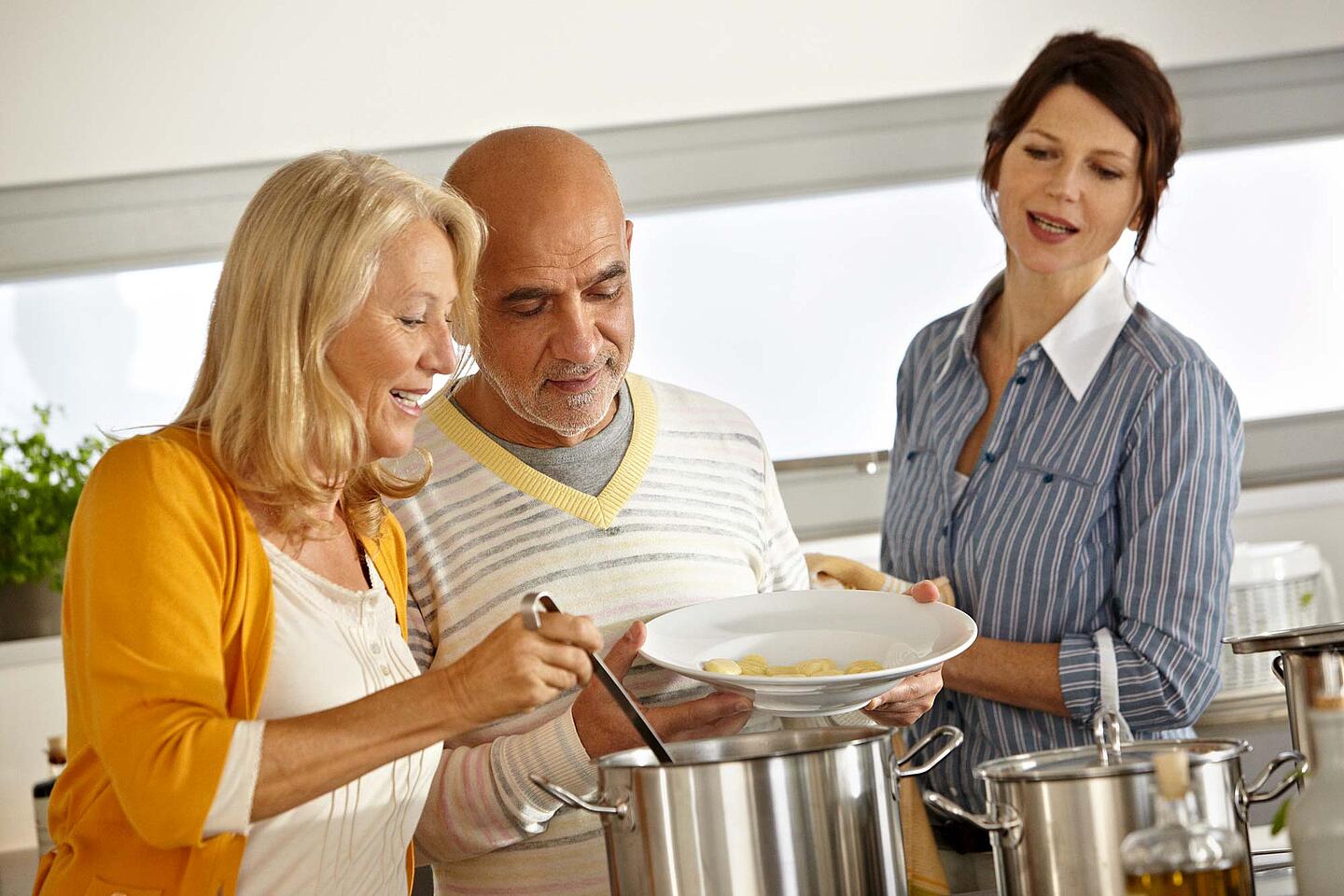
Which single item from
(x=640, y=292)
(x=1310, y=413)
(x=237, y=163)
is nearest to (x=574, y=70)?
(x=640, y=292)

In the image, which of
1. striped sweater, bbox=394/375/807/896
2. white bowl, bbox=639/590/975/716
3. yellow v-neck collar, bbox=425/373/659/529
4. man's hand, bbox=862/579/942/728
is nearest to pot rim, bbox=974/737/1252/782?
white bowl, bbox=639/590/975/716

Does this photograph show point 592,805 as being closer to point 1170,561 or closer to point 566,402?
point 566,402

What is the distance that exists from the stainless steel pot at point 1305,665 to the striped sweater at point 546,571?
0.57m

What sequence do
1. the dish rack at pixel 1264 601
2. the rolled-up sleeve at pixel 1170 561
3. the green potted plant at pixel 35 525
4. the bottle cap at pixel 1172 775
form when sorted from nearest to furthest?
the bottle cap at pixel 1172 775
the rolled-up sleeve at pixel 1170 561
the dish rack at pixel 1264 601
the green potted plant at pixel 35 525

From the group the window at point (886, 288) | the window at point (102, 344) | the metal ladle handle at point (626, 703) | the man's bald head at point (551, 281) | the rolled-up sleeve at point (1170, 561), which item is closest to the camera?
the metal ladle handle at point (626, 703)

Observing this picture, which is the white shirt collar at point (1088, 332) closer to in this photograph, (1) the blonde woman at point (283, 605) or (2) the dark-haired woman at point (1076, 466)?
(2) the dark-haired woman at point (1076, 466)

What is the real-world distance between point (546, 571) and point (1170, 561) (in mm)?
744

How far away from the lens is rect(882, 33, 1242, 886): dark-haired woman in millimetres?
1652

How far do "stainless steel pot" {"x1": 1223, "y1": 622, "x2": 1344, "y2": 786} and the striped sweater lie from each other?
22.3 inches

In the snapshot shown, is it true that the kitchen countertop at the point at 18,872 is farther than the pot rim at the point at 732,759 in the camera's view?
Yes

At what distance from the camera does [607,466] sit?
1.49 metres

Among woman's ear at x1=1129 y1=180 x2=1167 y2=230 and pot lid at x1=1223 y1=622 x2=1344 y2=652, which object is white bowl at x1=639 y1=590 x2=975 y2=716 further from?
woman's ear at x1=1129 y1=180 x2=1167 y2=230

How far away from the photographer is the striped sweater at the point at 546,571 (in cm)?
131

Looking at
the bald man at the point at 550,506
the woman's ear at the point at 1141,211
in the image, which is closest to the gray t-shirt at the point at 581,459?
the bald man at the point at 550,506
